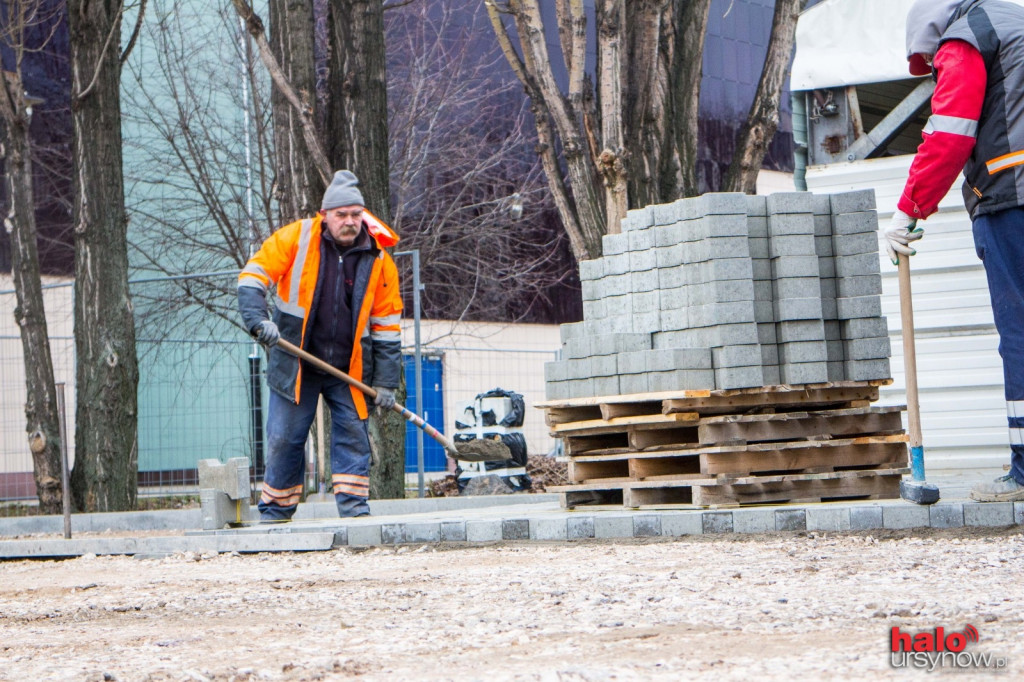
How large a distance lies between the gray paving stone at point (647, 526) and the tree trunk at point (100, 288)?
6.32 m

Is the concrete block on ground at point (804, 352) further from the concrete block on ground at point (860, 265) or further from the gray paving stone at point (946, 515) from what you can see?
the gray paving stone at point (946, 515)

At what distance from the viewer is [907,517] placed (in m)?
6.54

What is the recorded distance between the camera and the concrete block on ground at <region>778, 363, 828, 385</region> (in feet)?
24.6

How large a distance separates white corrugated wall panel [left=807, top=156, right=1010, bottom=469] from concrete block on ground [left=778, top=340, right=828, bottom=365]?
106 inches

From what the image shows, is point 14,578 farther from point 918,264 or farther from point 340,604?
point 918,264

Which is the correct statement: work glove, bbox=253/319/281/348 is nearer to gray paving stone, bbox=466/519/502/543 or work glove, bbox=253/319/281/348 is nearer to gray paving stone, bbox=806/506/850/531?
gray paving stone, bbox=466/519/502/543

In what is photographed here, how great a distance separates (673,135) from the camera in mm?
11625

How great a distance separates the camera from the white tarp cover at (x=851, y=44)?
9883 millimetres

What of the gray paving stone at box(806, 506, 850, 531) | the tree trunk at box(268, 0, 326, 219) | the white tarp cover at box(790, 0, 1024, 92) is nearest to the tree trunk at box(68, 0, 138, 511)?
the tree trunk at box(268, 0, 326, 219)

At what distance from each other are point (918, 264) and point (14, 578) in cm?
704

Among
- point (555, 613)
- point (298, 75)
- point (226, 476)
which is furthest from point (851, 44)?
point (555, 613)

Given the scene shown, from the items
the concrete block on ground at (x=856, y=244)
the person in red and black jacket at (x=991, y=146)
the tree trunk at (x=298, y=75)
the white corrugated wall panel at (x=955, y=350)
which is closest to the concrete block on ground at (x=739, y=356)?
the concrete block on ground at (x=856, y=244)

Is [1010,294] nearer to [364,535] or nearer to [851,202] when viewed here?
[851,202]

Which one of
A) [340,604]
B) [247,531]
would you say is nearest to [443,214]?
[247,531]
